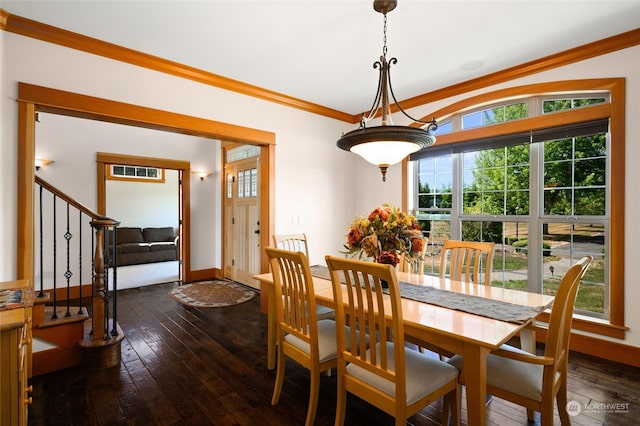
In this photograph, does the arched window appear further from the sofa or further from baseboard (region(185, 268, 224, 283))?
the sofa

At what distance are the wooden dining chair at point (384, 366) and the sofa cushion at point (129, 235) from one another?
7653 mm

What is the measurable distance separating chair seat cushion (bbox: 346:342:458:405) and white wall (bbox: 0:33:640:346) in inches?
85.2

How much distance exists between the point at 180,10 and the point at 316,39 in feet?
3.44

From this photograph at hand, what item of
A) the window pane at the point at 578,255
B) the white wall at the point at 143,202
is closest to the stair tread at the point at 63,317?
the window pane at the point at 578,255

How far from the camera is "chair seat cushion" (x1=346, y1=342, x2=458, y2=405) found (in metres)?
1.49

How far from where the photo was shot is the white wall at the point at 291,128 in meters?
2.39

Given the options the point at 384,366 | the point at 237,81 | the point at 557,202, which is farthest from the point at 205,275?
the point at 557,202

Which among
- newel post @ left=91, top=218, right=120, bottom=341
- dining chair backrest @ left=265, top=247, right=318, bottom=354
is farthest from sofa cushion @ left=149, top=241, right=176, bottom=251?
dining chair backrest @ left=265, top=247, right=318, bottom=354

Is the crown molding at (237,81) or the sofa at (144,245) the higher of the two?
the crown molding at (237,81)

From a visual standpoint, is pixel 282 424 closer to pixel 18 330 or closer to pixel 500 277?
pixel 18 330

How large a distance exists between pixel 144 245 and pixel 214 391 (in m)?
6.16

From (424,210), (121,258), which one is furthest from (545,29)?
(121,258)

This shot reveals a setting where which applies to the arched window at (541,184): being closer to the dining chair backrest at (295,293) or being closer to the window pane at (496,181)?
the window pane at (496,181)

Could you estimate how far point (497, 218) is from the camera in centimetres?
347
